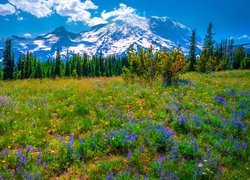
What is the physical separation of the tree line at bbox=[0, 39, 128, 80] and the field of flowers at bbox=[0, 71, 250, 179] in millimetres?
82624

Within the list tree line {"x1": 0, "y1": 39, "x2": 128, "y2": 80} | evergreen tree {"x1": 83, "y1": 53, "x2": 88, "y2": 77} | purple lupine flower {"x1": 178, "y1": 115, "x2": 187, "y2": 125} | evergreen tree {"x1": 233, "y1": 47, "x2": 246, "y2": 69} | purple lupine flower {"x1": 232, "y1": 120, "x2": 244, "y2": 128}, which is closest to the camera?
purple lupine flower {"x1": 178, "y1": 115, "x2": 187, "y2": 125}

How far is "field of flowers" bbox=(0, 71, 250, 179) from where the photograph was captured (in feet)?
21.7

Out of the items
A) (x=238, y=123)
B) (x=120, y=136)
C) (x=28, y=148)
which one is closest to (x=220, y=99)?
(x=238, y=123)

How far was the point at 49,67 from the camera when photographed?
133 meters

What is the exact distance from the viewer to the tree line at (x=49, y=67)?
10175cm

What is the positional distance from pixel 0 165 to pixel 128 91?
323 inches

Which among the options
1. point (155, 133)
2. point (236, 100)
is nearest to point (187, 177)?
point (155, 133)

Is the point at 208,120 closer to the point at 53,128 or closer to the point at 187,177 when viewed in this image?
the point at 187,177

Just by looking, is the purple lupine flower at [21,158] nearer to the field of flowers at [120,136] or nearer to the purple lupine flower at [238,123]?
the field of flowers at [120,136]

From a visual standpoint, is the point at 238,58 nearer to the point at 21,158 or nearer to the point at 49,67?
the point at 49,67

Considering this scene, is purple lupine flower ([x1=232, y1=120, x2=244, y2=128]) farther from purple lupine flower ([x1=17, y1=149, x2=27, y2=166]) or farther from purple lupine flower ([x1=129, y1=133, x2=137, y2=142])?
purple lupine flower ([x1=17, y1=149, x2=27, y2=166])

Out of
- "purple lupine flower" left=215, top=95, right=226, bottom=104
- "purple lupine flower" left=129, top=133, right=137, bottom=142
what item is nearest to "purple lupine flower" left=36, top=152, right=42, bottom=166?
"purple lupine flower" left=129, top=133, right=137, bottom=142

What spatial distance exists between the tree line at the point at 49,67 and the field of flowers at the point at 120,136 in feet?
271

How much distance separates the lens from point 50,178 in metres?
6.27
